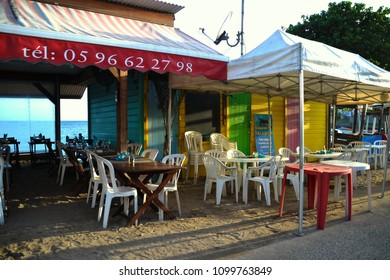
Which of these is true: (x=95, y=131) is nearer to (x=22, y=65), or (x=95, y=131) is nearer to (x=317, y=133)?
→ (x=22, y=65)

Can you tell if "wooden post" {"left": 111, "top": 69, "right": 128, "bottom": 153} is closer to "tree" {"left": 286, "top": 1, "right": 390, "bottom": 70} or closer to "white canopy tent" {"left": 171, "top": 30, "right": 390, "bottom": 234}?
"white canopy tent" {"left": 171, "top": 30, "right": 390, "bottom": 234}

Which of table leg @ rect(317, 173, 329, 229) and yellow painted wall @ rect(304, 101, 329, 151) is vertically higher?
yellow painted wall @ rect(304, 101, 329, 151)

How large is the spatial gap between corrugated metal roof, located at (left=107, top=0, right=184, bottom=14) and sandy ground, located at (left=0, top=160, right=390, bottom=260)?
4424 mm

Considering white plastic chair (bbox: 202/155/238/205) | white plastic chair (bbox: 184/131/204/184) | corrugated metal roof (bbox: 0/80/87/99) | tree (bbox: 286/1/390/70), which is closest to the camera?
white plastic chair (bbox: 202/155/238/205)

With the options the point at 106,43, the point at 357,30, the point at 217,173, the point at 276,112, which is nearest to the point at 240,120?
the point at 276,112

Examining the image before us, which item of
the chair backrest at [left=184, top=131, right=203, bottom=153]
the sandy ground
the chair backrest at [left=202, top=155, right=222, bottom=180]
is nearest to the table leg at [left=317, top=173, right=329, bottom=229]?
the sandy ground

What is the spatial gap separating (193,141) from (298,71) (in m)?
3.58

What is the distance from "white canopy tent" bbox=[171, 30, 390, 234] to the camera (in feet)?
13.7

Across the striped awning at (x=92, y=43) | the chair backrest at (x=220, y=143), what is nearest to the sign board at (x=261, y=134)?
the chair backrest at (x=220, y=143)

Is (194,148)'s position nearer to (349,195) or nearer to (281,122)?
(281,122)

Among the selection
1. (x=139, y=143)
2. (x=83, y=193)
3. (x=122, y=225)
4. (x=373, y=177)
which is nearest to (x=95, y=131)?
(x=139, y=143)

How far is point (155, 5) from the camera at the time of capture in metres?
7.76

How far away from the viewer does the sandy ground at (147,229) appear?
3.46 m

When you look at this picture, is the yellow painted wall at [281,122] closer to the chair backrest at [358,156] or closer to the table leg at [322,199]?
the chair backrest at [358,156]
